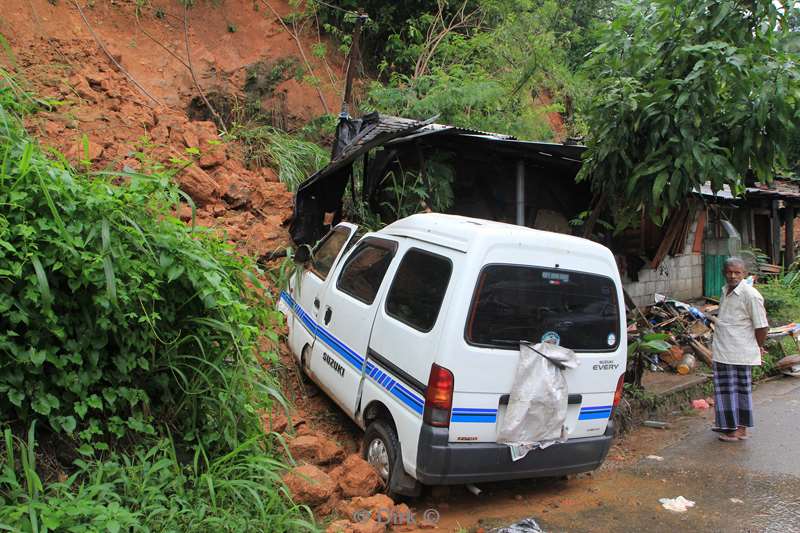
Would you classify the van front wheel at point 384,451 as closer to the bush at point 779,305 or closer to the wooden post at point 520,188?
the wooden post at point 520,188

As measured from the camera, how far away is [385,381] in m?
4.23

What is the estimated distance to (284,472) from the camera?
376cm

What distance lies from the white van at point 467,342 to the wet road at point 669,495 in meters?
0.36

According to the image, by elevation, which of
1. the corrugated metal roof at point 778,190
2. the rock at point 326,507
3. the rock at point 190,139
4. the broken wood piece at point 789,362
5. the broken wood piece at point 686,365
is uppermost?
the rock at point 190,139

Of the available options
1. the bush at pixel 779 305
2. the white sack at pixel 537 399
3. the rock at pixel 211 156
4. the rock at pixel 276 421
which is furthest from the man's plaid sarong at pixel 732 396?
the rock at pixel 211 156

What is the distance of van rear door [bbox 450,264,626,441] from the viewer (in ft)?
12.5

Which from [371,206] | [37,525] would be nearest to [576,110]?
[371,206]

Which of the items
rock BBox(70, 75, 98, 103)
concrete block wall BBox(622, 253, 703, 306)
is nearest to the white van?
rock BBox(70, 75, 98, 103)

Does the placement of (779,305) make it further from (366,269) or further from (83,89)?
(83,89)

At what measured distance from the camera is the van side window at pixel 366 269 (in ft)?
15.4

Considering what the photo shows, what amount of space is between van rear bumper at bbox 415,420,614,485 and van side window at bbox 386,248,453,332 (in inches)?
29.1

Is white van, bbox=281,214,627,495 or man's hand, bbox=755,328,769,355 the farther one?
man's hand, bbox=755,328,769,355

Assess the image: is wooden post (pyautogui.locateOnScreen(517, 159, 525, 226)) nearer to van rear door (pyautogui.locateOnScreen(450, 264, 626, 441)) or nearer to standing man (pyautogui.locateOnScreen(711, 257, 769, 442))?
standing man (pyautogui.locateOnScreen(711, 257, 769, 442))

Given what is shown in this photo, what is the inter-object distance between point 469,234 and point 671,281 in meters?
8.70
